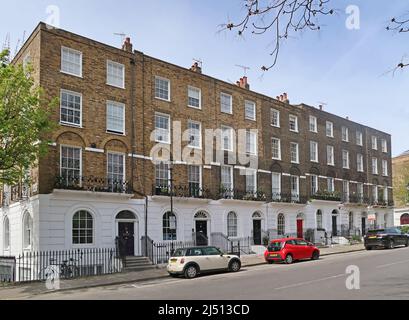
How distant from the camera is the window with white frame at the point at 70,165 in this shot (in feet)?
78.2

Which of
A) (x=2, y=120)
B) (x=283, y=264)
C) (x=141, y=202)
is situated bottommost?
(x=283, y=264)

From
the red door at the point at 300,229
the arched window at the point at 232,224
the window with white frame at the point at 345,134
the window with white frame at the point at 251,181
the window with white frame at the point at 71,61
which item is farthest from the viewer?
the window with white frame at the point at 345,134

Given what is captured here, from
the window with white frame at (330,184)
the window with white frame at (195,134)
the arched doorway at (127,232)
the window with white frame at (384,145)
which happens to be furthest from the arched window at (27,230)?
the window with white frame at (384,145)

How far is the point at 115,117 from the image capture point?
26.9m

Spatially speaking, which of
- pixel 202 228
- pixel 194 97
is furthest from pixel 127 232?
pixel 194 97

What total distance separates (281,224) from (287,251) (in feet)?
38.4

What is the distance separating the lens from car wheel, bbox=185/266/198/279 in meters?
20.1

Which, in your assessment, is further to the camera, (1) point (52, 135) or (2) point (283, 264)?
(2) point (283, 264)

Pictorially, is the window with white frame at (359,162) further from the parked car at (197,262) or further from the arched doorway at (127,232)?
the parked car at (197,262)

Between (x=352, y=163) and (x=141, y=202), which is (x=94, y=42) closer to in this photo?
(x=141, y=202)

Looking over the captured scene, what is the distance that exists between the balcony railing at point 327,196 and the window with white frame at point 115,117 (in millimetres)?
20118
